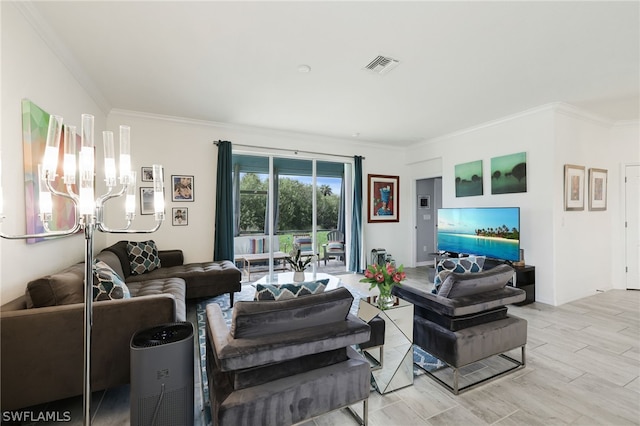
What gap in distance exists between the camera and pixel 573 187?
436 centimetres

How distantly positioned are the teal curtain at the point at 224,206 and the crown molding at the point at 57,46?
5.71ft

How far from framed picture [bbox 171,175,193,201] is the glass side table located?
11.9 ft

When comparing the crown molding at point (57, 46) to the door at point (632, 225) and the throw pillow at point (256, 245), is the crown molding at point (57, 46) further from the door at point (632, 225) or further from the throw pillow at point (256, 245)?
the door at point (632, 225)

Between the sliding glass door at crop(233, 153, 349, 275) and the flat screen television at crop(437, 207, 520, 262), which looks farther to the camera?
the sliding glass door at crop(233, 153, 349, 275)

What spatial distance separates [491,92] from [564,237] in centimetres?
240

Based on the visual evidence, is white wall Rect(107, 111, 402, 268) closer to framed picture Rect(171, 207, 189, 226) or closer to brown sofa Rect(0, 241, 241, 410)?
framed picture Rect(171, 207, 189, 226)

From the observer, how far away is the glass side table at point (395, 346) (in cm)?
227

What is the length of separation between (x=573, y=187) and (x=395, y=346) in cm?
401

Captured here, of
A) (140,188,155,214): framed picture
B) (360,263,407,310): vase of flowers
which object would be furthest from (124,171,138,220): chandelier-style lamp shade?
(140,188,155,214): framed picture

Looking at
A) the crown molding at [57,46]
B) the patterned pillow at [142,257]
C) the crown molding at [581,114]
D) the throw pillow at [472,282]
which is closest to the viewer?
the crown molding at [57,46]

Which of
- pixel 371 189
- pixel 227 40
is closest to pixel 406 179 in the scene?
pixel 371 189

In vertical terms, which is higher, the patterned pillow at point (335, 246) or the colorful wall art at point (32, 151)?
the colorful wall art at point (32, 151)

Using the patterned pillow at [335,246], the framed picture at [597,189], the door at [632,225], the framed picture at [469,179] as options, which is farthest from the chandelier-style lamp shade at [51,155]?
the door at [632,225]

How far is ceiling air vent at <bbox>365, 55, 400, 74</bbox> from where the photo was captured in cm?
287
